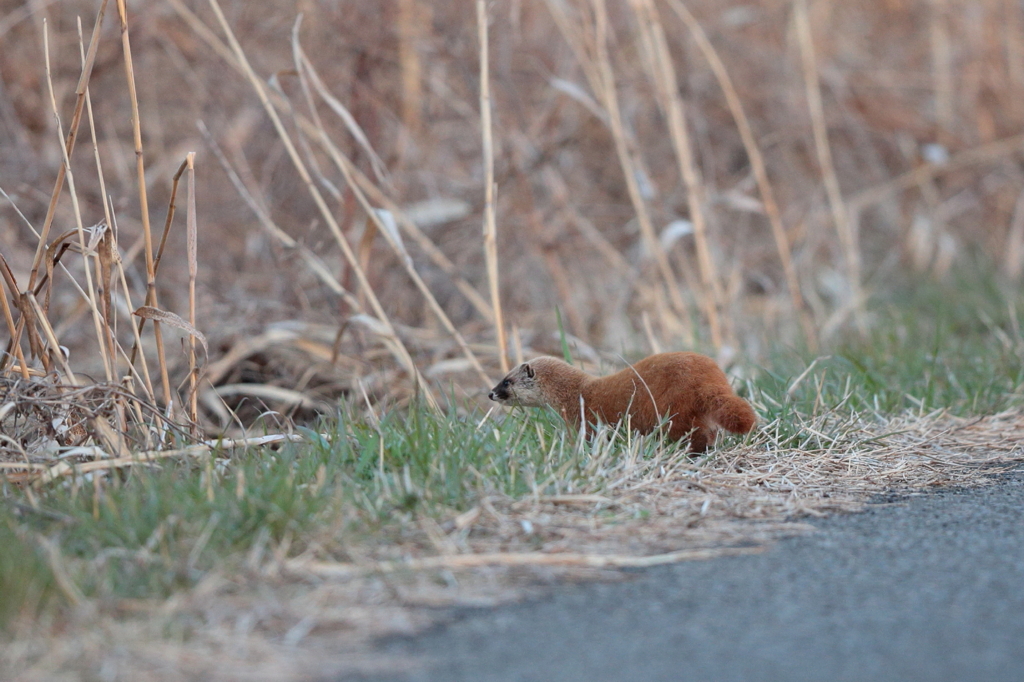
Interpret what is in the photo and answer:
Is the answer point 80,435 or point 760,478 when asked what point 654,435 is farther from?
point 80,435

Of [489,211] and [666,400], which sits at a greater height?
[489,211]

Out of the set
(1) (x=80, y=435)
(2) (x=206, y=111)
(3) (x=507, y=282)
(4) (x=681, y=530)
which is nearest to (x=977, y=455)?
(4) (x=681, y=530)

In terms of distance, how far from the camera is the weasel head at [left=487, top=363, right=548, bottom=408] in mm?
2814

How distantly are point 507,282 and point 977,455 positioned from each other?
121 inches

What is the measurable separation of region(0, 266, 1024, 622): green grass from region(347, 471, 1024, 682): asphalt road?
1.39 feet

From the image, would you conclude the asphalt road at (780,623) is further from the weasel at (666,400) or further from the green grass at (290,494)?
the weasel at (666,400)

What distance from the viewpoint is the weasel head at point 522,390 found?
2814 mm

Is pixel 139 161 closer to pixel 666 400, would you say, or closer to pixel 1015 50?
pixel 666 400

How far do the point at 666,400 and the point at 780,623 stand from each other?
40.1 inches

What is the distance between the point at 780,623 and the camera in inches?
59.5

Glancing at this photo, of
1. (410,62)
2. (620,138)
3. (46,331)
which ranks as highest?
(410,62)

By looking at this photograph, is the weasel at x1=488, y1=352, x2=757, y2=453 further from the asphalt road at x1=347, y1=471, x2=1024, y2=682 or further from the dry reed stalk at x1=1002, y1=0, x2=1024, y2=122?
the dry reed stalk at x1=1002, y1=0, x2=1024, y2=122

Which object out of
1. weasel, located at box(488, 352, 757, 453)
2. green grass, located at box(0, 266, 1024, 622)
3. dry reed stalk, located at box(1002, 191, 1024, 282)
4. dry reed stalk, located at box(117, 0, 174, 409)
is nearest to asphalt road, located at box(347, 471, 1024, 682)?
green grass, located at box(0, 266, 1024, 622)

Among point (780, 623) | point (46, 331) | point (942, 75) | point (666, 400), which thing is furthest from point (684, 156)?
point (942, 75)
